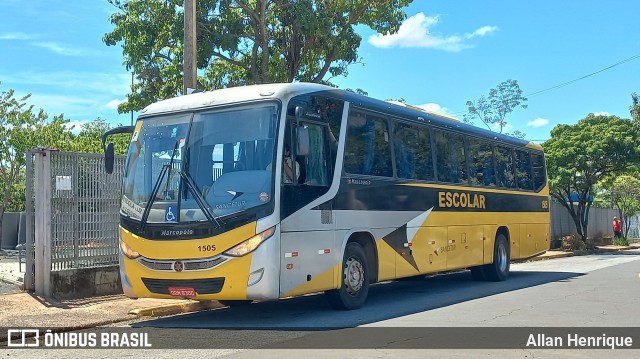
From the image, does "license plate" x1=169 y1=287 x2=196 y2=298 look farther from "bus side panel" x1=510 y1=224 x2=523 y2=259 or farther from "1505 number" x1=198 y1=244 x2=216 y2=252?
"bus side panel" x1=510 y1=224 x2=523 y2=259

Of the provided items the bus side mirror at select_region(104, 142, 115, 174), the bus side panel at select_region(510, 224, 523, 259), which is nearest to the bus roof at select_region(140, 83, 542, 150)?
the bus side mirror at select_region(104, 142, 115, 174)

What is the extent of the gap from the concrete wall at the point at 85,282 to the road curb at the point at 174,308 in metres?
1.63

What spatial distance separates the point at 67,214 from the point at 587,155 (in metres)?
25.6

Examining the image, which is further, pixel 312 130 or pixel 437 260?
pixel 437 260

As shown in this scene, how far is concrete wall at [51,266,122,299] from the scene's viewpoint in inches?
453

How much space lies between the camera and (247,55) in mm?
21812

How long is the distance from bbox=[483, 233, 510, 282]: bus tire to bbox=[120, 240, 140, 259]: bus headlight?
30.7 ft

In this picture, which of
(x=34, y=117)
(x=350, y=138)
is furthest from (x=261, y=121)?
(x=34, y=117)

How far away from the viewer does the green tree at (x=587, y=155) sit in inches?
1208

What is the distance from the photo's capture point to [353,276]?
11.0 m

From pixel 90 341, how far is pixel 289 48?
1417 centimetres

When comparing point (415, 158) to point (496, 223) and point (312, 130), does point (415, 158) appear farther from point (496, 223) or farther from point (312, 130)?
point (496, 223)

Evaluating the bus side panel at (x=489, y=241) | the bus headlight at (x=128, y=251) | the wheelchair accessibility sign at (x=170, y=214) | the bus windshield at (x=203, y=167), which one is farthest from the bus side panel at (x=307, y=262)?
the bus side panel at (x=489, y=241)

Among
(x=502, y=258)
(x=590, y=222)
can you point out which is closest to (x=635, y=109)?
(x=590, y=222)
